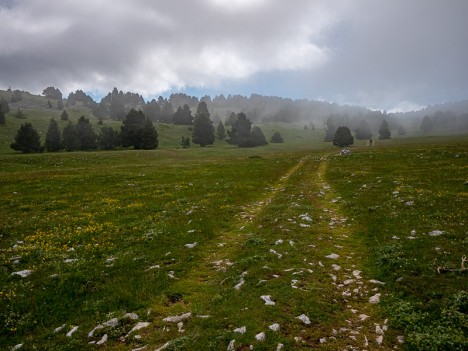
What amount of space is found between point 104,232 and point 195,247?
6042 millimetres

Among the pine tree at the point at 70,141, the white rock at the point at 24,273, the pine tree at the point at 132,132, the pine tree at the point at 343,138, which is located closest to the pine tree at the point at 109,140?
the pine tree at the point at 132,132

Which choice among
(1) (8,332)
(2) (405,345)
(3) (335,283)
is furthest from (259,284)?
(1) (8,332)

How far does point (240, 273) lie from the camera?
11.7 metres

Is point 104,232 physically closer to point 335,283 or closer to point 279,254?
point 279,254

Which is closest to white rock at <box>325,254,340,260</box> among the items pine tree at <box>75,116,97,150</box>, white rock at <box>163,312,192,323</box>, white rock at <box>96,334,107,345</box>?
white rock at <box>163,312,192,323</box>

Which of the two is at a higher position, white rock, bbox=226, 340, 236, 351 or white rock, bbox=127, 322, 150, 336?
white rock, bbox=226, 340, 236, 351

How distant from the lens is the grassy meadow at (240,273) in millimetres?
8086

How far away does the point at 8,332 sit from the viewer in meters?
8.95

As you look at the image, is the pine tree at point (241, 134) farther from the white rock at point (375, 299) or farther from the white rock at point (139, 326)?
the white rock at point (139, 326)

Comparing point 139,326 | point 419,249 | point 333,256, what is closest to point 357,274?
point 333,256

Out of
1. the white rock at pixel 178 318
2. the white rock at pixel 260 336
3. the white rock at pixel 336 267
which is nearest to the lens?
the white rock at pixel 260 336

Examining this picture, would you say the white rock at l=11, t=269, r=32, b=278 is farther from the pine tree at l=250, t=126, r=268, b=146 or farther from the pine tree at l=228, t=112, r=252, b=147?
the pine tree at l=250, t=126, r=268, b=146

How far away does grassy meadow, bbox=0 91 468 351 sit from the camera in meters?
8.09

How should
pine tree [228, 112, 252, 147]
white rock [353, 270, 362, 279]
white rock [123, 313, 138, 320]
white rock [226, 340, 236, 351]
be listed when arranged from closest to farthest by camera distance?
white rock [226, 340, 236, 351] < white rock [123, 313, 138, 320] < white rock [353, 270, 362, 279] < pine tree [228, 112, 252, 147]
